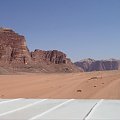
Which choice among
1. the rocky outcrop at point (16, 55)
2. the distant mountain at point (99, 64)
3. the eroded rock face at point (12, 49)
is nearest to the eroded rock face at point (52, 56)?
the rocky outcrop at point (16, 55)

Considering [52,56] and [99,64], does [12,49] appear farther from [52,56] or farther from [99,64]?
[99,64]

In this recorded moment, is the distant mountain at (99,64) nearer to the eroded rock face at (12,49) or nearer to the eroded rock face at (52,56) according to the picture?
the eroded rock face at (52,56)

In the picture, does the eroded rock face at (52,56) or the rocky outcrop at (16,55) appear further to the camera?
the eroded rock face at (52,56)

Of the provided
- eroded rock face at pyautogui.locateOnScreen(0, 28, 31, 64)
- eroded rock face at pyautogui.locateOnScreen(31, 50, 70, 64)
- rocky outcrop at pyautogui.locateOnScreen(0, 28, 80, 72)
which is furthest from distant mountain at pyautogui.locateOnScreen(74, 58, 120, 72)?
eroded rock face at pyautogui.locateOnScreen(0, 28, 31, 64)

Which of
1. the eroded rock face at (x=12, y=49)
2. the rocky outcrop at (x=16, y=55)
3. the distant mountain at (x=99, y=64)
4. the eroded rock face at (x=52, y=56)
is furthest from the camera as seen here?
the distant mountain at (x=99, y=64)

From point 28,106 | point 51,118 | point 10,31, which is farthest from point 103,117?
point 10,31

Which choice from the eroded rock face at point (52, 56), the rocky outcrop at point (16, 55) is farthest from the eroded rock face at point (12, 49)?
the eroded rock face at point (52, 56)

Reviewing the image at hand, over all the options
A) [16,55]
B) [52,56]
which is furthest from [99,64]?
[16,55]

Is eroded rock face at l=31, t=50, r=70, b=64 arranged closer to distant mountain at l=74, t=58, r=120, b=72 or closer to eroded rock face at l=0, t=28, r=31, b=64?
eroded rock face at l=0, t=28, r=31, b=64

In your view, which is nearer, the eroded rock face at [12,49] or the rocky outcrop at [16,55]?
the rocky outcrop at [16,55]

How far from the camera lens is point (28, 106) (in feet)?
26.0

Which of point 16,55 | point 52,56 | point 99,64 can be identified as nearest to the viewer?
point 16,55

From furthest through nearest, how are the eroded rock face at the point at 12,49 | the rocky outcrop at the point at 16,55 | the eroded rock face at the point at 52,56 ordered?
the eroded rock face at the point at 52,56 < the eroded rock face at the point at 12,49 < the rocky outcrop at the point at 16,55

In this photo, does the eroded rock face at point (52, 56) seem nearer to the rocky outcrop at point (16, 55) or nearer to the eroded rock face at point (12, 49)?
the rocky outcrop at point (16, 55)
